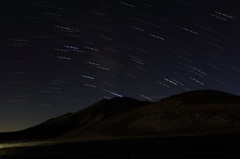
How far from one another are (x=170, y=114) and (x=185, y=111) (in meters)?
7.24

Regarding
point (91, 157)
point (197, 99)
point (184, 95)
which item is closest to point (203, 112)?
point (197, 99)

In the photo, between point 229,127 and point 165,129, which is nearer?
point 229,127

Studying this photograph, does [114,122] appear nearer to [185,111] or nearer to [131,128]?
[131,128]

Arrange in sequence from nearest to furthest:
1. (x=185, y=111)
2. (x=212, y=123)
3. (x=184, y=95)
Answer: (x=212, y=123), (x=185, y=111), (x=184, y=95)

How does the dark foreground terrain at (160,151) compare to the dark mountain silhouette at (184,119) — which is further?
the dark mountain silhouette at (184,119)

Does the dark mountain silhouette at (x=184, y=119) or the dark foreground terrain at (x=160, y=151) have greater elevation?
the dark foreground terrain at (x=160, y=151)

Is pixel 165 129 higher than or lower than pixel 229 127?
lower

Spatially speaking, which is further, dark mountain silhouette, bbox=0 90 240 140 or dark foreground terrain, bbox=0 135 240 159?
dark mountain silhouette, bbox=0 90 240 140

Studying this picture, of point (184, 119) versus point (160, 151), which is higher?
point (160, 151)

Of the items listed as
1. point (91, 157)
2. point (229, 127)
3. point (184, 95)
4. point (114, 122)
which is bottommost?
point (114, 122)

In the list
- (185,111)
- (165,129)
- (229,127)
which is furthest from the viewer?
(185,111)

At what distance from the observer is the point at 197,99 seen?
163750 millimetres

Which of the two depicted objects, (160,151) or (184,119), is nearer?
(160,151)

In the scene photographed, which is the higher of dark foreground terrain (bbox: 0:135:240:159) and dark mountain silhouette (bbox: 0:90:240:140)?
dark foreground terrain (bbox: 0:135:240:159)
